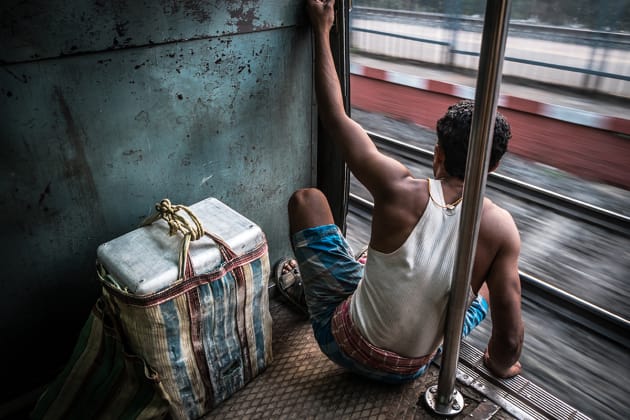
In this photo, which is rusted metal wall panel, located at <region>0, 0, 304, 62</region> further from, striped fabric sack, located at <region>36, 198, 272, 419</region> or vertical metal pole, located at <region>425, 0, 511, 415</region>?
vertical metal pole, located at <region>425, 0, 511, 415</region>

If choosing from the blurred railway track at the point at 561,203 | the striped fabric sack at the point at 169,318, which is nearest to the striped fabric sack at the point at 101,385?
the striped fabric sack at the point at 169,318

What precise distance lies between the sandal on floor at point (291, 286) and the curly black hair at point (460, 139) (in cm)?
116

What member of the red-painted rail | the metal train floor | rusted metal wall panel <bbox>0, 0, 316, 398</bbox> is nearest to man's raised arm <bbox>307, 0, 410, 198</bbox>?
rusted metal wall panel <bbox>0, 0, 316, 398</bbox>

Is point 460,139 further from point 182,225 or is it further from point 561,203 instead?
point 561,203

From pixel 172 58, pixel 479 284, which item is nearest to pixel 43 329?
pixel 172 58

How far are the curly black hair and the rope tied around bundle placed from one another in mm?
962

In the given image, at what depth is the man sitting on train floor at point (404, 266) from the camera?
160cm

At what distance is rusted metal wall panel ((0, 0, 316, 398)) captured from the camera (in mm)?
1607

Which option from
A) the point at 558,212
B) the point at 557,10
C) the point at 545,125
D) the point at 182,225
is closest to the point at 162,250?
the point at 182,225

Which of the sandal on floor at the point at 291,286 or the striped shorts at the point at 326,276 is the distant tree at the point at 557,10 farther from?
the striped shorts at the point at 326,276

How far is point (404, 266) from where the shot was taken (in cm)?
162

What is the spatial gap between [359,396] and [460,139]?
115 centimetres

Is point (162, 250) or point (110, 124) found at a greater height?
point (110, 124)

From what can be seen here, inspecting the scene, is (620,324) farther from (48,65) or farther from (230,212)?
(48,65)
